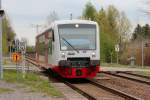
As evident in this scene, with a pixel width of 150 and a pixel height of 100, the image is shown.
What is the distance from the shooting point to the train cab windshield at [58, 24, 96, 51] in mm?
27500

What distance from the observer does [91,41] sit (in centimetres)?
2766

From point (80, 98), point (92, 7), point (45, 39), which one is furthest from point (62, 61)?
point (92, 7)

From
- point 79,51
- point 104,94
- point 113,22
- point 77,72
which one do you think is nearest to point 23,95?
point 104,94

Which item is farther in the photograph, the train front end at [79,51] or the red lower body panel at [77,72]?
the train front end at [79,51]

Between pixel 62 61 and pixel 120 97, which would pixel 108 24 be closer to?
pixel 62 61

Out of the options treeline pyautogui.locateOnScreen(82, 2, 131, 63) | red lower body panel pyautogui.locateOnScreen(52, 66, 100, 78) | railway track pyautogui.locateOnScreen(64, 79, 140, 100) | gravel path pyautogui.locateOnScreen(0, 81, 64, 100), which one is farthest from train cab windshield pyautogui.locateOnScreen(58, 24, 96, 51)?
treeline pyautogui.locateOnScreen(82, 2, 131, 63)

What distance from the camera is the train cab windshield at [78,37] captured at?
27.5 metres

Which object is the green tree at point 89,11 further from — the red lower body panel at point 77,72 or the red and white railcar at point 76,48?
the red lower body panel at point 77,72

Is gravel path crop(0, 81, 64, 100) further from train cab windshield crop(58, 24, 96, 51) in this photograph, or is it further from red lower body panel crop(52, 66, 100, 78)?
train cab windshield crop(58, 24, 96, 51)

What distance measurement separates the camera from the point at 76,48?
27.4m

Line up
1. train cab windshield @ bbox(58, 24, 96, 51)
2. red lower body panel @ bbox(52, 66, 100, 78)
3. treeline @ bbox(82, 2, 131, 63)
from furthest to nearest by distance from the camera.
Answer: treeline @ bbox(82, 2, 131, 63), train cab windshield @ bbox(58, 24, 96, 51), red lower body panel @ bbox(52, 66, 100, 78)

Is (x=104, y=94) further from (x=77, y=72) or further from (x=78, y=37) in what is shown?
(x=78, y=37)

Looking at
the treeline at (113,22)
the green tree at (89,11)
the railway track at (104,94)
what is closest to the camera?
the railway track at (104,94)

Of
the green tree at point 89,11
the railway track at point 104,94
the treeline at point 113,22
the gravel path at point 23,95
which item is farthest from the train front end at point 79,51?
the green tree at point 89,11
